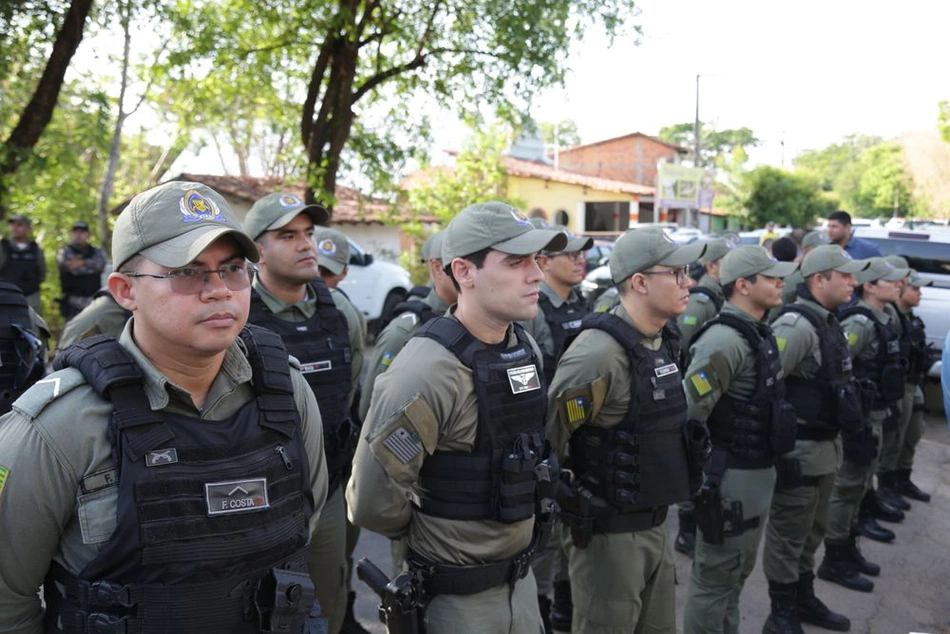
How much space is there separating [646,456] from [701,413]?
0.77 metres

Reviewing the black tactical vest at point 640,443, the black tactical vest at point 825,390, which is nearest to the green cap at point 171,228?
the black tactical vest at point 640,443

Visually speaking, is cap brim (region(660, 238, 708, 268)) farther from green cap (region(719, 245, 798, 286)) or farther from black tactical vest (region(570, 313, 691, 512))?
green cap (region(719, 245, 798, 286))

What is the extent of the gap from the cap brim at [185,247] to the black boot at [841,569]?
5139 mm

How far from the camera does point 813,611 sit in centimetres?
476

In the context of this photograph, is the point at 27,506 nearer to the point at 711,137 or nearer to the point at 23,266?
the point at 23,266

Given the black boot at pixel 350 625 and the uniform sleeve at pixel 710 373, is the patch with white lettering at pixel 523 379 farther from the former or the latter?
the black boot at pixel 350 625

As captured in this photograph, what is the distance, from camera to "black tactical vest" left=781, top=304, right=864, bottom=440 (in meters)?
4.52

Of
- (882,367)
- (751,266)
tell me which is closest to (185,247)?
(751,266)

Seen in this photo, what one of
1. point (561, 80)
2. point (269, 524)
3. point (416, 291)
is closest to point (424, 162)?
point (561, 80)

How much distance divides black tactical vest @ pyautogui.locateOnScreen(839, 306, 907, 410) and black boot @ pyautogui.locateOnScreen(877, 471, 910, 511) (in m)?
1.41

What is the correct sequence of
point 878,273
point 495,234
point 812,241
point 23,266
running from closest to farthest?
point 495,234
point 878,273
point 812,241
point 23,266

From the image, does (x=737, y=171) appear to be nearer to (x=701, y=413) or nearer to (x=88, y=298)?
(x=88, y=298)

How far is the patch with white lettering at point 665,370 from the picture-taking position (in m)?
3.37

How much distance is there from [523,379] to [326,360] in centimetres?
137
